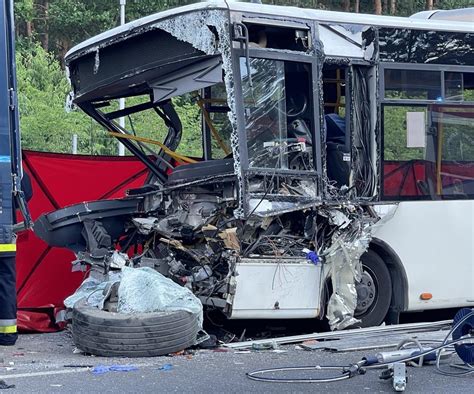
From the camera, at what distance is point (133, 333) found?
782 centimetres

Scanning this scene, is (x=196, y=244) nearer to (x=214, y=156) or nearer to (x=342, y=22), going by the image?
(x=214, y=156)

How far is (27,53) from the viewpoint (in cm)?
3038

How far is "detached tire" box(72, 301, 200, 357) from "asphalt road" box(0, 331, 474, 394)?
3.3 inches

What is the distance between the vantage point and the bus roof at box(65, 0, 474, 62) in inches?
333

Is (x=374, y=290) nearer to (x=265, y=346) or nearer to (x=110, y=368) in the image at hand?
(x=265, y=346)

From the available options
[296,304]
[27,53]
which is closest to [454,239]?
[296,304]

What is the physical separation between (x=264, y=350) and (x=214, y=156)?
9.40 ft

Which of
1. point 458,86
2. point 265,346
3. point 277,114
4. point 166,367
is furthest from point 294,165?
point 166,367

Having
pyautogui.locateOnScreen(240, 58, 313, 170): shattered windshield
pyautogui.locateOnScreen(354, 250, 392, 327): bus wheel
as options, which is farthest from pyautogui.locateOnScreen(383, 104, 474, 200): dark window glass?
pyautogui.locateOnScreen(240, 58, 313, 170): shattered windshield

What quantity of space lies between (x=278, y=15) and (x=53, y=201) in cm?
365

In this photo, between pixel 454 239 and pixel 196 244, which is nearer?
pixel 196 244

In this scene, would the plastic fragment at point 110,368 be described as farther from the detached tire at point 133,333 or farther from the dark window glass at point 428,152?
the dark window glass at point 428,152

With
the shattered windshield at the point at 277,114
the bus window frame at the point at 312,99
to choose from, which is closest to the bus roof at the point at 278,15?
the bus window frame at the point at 312,99

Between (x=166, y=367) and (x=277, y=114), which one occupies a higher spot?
(x=277, y=114)
